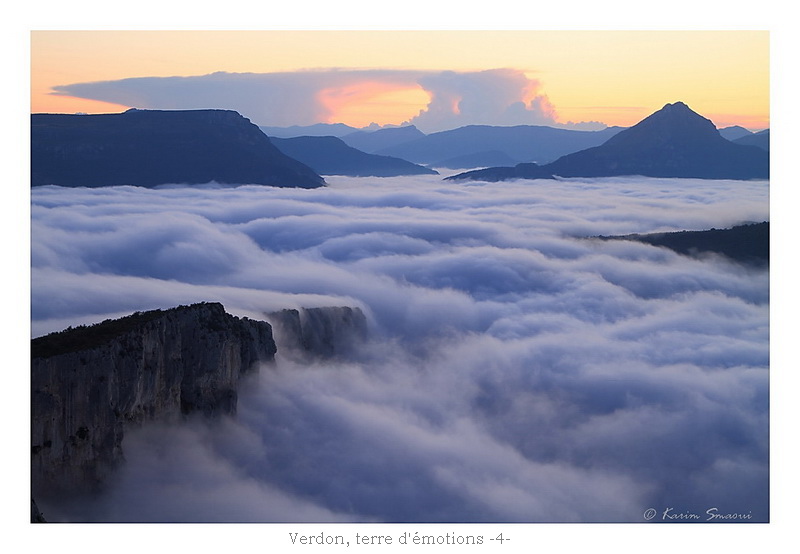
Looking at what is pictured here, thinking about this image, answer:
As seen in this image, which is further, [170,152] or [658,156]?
[658,156]

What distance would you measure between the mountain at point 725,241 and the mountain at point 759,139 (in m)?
1.91

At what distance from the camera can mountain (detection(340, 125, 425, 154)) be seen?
23.8 m

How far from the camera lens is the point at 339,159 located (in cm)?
2667

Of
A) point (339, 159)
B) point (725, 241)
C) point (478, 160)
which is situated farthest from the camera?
point (478, 160)

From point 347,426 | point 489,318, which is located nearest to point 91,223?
point 347,426

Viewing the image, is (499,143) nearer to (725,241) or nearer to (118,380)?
(725,241)

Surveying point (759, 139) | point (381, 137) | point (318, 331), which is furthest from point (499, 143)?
point (759, 139)

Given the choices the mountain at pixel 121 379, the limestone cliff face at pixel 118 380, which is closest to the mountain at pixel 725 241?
the mountain at pixel 121 379

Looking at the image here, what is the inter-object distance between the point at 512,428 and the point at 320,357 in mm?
5652

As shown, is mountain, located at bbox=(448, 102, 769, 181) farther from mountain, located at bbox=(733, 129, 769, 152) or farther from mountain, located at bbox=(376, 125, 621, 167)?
mountain, located at bbox=(733, 129, 769, 152)

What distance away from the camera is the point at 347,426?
1761cm

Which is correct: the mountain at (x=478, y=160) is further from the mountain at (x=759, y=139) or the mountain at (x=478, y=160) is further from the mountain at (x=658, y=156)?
the mountain at (x=759, y=139)

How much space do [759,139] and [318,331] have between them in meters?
12.1
